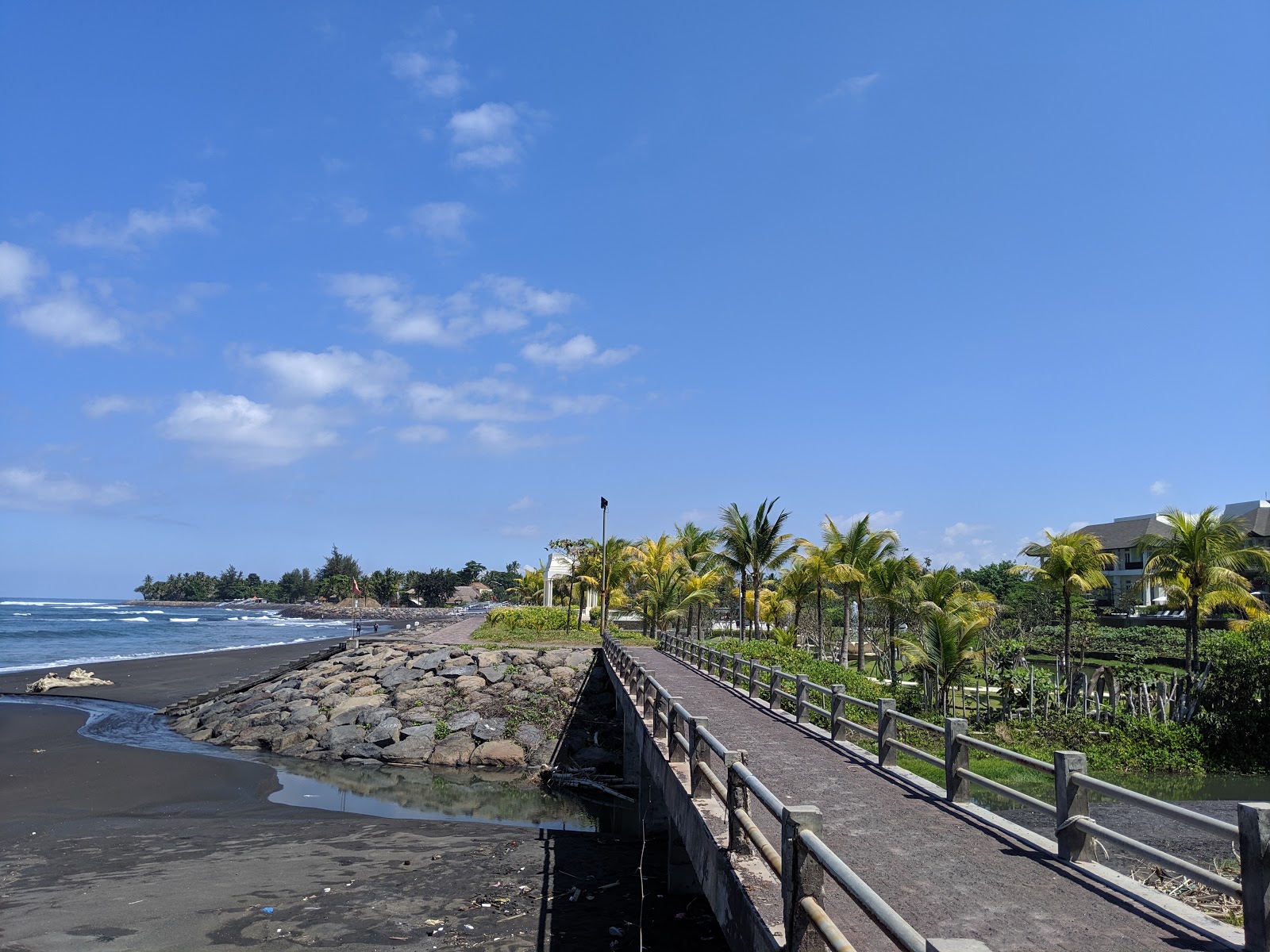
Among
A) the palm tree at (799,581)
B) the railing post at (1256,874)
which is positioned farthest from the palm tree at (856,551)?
the railing post at (1256,874)

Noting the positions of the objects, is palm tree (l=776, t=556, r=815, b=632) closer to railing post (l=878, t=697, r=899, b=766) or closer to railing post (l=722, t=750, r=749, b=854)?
railing post (l=878, t=697, r=899, b=766)

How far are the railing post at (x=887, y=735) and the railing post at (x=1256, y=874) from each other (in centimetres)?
648

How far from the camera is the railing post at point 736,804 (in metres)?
7.43

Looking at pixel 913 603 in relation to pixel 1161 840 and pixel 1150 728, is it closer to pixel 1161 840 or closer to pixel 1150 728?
pixel 1150 728

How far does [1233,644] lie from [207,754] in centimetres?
2993

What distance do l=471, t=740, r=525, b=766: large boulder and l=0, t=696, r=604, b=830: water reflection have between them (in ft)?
1.76

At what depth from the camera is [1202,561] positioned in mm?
25141

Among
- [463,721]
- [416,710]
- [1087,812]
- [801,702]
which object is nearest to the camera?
[1087,812]

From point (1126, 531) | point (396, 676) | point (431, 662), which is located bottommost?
point (396, 676)

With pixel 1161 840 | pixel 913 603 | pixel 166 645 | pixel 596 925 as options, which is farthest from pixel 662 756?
pixel 166 645

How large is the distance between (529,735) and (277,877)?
11988 mm

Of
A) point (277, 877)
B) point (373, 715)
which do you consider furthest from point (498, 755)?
point (277, 877)

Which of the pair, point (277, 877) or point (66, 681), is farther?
point (66, 681)

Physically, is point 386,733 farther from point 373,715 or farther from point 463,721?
point 463,721
